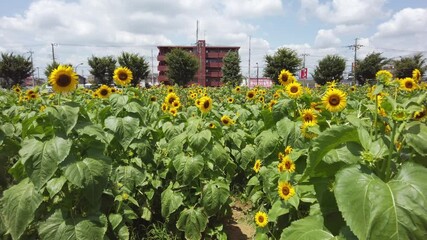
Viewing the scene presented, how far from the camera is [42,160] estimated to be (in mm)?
2504

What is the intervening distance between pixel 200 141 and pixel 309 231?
5.98 ft

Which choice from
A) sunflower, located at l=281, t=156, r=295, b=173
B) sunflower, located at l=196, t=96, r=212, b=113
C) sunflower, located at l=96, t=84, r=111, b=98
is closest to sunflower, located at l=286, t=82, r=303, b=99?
sunflower, located at l=196, t=96, r=212, b=113

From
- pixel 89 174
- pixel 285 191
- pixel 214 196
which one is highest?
pixel 89 174

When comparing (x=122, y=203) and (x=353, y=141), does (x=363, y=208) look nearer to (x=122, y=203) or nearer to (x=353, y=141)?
(x=353, y=141)

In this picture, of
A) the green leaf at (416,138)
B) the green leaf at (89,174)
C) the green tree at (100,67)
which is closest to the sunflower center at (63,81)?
the green leaf at (89,174)

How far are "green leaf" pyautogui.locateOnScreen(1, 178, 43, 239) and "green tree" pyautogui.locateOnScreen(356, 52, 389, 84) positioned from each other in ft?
138

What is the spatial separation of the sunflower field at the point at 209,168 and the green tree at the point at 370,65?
131 feet

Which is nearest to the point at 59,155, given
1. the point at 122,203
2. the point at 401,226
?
the point at 122,203

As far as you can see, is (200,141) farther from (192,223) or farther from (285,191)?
(285,191)

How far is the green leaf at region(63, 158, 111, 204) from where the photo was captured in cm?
252

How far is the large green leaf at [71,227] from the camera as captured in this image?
8.80ft

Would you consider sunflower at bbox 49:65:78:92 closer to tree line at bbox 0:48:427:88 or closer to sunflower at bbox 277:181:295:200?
sunflower at bbox 277:181:295:200

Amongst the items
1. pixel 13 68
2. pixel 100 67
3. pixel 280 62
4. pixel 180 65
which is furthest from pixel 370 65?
pixel 13 68

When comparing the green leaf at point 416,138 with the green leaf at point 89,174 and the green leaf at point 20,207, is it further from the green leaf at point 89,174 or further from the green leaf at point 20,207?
the green leaf at point 20,207
